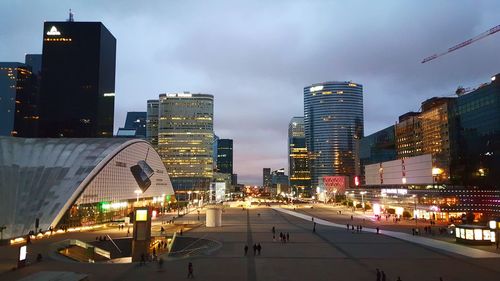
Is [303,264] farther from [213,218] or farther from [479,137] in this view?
[479,137]

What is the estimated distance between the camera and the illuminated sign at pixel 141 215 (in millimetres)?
50844

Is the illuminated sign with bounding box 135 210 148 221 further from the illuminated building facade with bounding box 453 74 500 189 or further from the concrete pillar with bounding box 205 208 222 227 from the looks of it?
the illuminated building facade with bounding box 453 74 500 189

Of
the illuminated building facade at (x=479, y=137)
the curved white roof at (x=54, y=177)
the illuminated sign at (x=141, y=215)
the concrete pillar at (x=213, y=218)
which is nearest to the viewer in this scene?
the illuminated sign at (x=141, y=215)

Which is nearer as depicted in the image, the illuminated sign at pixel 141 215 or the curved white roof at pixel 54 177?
the illuminated sign at pixel 141 215

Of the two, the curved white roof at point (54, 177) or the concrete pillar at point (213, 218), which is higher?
the curved white roof at point (54, 177)

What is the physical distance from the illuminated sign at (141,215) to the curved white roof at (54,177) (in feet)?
70.4

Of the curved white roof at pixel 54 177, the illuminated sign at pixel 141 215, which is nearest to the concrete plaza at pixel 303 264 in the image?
the illuminated sign at pixel 141 215

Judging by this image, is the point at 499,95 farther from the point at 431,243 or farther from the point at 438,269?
the point at 438,269

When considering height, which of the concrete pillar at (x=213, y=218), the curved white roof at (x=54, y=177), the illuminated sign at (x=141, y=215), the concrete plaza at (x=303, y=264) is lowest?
the concrete plaza at (x=303, y=264)

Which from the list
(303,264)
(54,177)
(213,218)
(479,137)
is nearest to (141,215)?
(303,264)

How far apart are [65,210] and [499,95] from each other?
110m

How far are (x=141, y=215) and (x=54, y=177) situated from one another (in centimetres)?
3219

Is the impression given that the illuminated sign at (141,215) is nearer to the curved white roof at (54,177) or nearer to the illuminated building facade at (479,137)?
the curved white roof at (54,177)

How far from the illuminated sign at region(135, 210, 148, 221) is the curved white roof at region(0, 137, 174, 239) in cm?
2147
